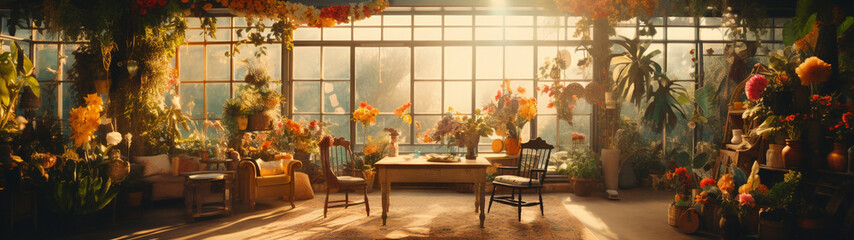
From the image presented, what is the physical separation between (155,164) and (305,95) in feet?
9.04

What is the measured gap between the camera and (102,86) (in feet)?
21.7

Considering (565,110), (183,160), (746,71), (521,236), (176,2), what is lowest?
(521,236)

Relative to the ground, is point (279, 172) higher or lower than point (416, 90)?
lower

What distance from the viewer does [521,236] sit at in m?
4.82

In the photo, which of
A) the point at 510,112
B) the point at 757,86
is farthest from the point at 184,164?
the point at 757,86

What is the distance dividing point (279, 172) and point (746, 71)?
748 cm

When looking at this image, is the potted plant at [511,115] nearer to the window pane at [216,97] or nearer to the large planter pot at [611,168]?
the large planter pot at [611,168]

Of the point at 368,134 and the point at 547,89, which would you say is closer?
the point at 547,89

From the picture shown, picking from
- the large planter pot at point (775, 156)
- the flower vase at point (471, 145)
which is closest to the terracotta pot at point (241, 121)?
the flower vase at point (471, 145)

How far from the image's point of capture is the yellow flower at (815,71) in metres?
4.31

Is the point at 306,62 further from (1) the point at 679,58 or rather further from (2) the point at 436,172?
(1) the point at 679,58

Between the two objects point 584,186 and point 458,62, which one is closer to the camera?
point 584,186

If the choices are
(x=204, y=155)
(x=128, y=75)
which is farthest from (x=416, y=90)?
(x=128, y=75)

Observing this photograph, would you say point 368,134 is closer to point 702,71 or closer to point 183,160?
point 183,160
